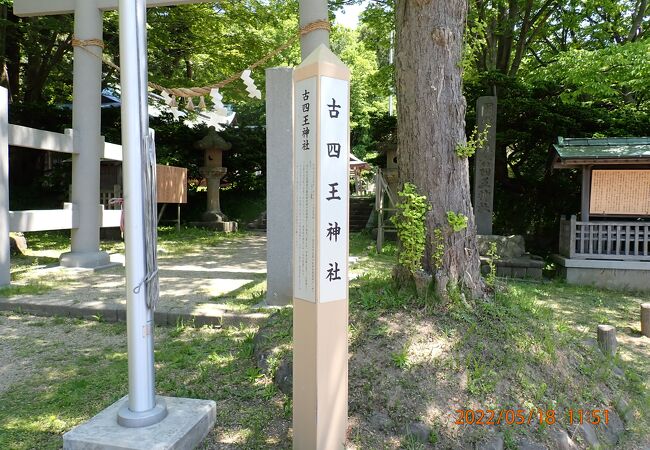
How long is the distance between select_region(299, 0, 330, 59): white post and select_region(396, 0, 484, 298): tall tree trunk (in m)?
2.34

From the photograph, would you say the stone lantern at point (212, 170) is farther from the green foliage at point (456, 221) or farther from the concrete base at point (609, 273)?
the green foliage at point (456, 221)

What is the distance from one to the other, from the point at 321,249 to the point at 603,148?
8703 millimetres

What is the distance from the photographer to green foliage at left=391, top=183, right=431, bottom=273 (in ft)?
13.2

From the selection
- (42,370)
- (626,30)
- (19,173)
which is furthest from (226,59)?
(42,370)

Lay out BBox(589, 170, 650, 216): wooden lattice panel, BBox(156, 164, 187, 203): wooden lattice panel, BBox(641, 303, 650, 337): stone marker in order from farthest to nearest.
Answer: BBox(156, 164, 187, 203): wooden lattice panel, BBox(589, 170, 650, 216): wooden lattice panel, BBox(641, 303, 650, 337): stone marker

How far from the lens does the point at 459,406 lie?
10.7 ft

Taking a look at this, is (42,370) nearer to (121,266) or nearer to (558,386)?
(558,386)

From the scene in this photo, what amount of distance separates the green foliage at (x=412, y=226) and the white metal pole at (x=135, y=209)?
217 cm

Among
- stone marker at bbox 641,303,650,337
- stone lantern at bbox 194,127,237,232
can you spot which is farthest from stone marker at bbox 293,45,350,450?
stone lantern at bbox 194,127,237,232

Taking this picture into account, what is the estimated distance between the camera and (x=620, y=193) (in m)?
9.07

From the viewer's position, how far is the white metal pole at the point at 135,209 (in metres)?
2.85

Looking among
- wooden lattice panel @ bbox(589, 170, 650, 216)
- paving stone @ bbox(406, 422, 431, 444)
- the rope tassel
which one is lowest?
paving stone @ bbox(406, 422, 431, 444)

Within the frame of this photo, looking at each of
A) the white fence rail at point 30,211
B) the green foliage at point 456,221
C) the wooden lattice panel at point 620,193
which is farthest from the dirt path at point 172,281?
the wooden lattice panel at point 620,193
